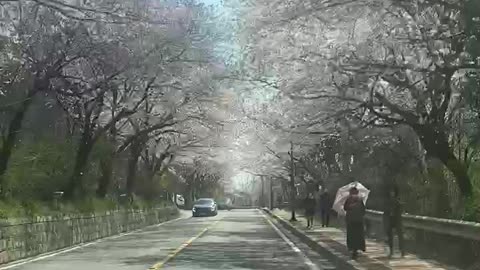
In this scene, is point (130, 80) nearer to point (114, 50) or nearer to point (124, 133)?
point (114, 50)

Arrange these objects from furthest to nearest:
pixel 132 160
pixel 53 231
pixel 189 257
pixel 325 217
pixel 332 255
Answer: pixel 132 160 < pixel 325 217 < pixel 53 231 < pixel 189 257 < pixel 332 255

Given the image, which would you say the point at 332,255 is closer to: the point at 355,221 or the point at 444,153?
the point at 355,221

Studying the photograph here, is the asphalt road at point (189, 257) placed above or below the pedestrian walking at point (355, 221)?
below

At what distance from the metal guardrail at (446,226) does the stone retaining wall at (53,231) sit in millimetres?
10785

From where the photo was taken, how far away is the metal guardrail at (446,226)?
51.3 feet

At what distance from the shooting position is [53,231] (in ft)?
89.2

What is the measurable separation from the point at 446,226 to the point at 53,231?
14.6 metres

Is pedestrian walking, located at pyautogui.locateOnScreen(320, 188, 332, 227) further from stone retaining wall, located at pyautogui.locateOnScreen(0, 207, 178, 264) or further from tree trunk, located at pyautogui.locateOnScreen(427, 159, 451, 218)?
tree trunk, located at pyautogui.locateOnScreen(427, 159, 451, 218)

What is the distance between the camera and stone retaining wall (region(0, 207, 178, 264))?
2209 cm

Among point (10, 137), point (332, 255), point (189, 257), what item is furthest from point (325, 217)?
point (189, 257)

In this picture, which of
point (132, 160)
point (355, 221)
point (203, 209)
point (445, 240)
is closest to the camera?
point (355, 221)

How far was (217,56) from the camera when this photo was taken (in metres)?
32.3

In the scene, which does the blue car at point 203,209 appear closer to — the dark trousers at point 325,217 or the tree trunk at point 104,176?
the tree trunk at point 104,176

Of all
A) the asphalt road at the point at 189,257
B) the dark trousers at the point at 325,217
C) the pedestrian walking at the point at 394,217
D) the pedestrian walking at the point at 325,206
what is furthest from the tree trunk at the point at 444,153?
the dark trousers at the point at 325,217
